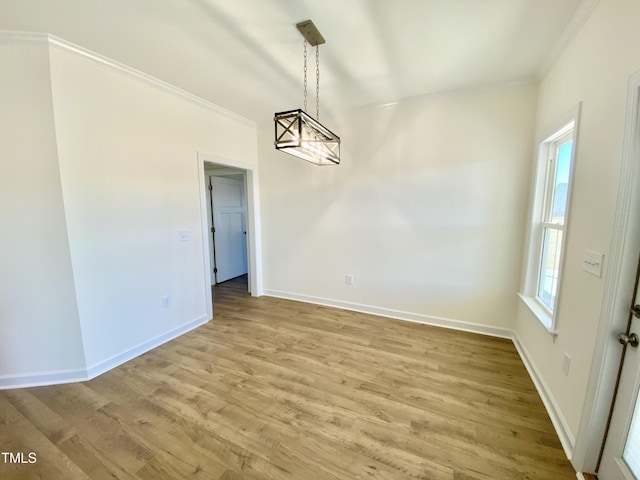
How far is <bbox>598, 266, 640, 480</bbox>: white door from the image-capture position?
3.79 ft

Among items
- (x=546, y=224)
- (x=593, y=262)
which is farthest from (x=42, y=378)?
(x=546, y=224)

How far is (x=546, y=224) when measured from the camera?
232cm

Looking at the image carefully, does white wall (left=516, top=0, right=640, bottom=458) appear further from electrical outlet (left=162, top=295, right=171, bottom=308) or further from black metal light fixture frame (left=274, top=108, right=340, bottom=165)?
electrical outlet (left=162, top=295, right=171, bottom=308)

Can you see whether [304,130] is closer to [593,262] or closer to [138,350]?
[593,262]

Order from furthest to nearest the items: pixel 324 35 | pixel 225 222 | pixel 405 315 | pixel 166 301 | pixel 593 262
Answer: pixel 225 222 < pixel 405 315 < pixel 166 301 < pixel 324 35 < pixel 593 262

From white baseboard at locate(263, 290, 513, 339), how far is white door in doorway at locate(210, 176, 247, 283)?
1.47m

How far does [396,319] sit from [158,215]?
121 inches

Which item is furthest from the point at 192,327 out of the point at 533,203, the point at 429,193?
the point at 533,203

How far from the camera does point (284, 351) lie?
2625mm

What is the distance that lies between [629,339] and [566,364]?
61 cm

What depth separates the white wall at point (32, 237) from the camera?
1.89 meters

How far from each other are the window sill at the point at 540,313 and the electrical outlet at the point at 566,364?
0.61 feet

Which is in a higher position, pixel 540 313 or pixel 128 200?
pixel 128 200

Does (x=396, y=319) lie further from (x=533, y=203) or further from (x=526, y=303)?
(x=533, y=203)
